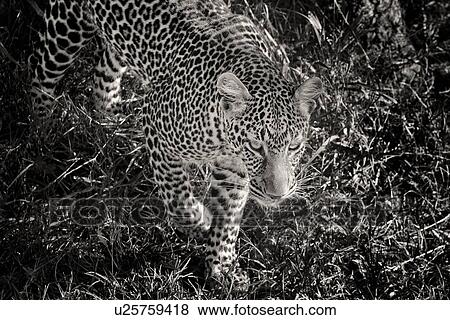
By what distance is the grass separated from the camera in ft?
20.6

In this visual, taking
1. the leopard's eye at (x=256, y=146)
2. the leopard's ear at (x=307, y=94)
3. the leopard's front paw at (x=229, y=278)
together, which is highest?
the leopard's ear at (x=307, y=94)

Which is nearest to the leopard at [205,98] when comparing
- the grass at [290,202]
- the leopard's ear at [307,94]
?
the leopard's ear at [307,94]

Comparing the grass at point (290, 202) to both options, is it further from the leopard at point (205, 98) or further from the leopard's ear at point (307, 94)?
the leopard's ear at point (307, 94)

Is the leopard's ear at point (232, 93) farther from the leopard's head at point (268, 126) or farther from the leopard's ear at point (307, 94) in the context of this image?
the leopard's ear at point (307, 94)

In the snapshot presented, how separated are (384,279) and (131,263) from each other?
66.4 inches

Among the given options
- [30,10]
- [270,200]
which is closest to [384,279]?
[270,200]

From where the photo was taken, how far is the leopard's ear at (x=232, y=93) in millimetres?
5566

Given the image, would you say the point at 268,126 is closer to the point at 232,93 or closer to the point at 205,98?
the point at 232,93

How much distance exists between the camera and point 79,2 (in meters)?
6.59

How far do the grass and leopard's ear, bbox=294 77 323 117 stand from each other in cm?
115

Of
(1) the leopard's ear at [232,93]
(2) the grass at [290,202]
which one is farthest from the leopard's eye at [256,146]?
(2) the grass at [290,202]

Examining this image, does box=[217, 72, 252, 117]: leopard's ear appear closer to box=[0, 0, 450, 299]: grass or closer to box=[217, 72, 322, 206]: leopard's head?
box=[217, 72, 322, 206]: leopard's head

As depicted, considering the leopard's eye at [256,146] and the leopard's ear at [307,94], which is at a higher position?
the leopard's ear at [307,94]

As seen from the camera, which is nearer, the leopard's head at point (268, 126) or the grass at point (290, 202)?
the leopard's head at point (268, 126)
